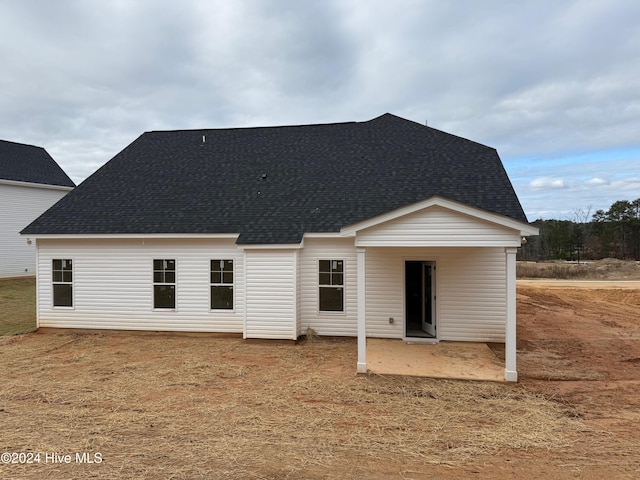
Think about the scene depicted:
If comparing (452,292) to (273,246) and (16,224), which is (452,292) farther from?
(16,224)

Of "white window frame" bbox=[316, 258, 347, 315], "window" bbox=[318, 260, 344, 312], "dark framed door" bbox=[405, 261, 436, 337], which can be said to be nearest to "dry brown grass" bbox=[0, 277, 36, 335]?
"white window frame" bbox=[316, 258, 347, 315]

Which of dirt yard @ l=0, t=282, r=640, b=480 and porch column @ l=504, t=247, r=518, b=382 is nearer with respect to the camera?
dirt yard @ l=0, t=282, r=640, b=480

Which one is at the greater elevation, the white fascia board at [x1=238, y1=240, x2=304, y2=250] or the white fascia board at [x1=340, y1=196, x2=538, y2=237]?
the white fascia board at [x1=340, y1=196, x2=538, y2=237]

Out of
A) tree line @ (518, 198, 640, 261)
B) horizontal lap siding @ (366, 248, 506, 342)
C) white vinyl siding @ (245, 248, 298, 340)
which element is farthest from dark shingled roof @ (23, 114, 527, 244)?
tree line @ (518, 198, 640, 261)

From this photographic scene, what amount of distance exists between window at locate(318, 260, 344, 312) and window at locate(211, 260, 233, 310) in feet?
9.20

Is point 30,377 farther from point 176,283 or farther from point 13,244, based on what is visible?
point 13,244

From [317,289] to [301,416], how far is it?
18.4 feet

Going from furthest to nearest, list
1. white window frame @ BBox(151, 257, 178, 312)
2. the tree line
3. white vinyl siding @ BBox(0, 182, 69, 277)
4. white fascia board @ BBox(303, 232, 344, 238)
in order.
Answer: the tree line < white vinyl siding @ BBox(0, 182, 69, 277) < white window frame @ BBox(151, 257, 178, 312) < white fascia board @ BBox(303, 232, 344, 238)

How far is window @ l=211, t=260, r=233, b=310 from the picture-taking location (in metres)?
12.3

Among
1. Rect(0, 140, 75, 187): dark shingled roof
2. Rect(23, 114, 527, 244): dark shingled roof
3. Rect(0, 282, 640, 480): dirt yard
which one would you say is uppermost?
Rect(0, 140, 75, 187): dark shingled roof

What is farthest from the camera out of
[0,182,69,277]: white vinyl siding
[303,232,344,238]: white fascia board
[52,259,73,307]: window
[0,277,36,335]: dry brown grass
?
[0,182,69,277]: white vinyl siding

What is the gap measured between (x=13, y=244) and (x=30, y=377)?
71.5 feet

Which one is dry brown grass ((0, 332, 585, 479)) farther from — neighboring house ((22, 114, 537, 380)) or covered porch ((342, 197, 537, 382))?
neighboring house ((22, 114, 537, 380))

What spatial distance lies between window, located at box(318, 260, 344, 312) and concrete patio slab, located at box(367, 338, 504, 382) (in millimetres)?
1476
